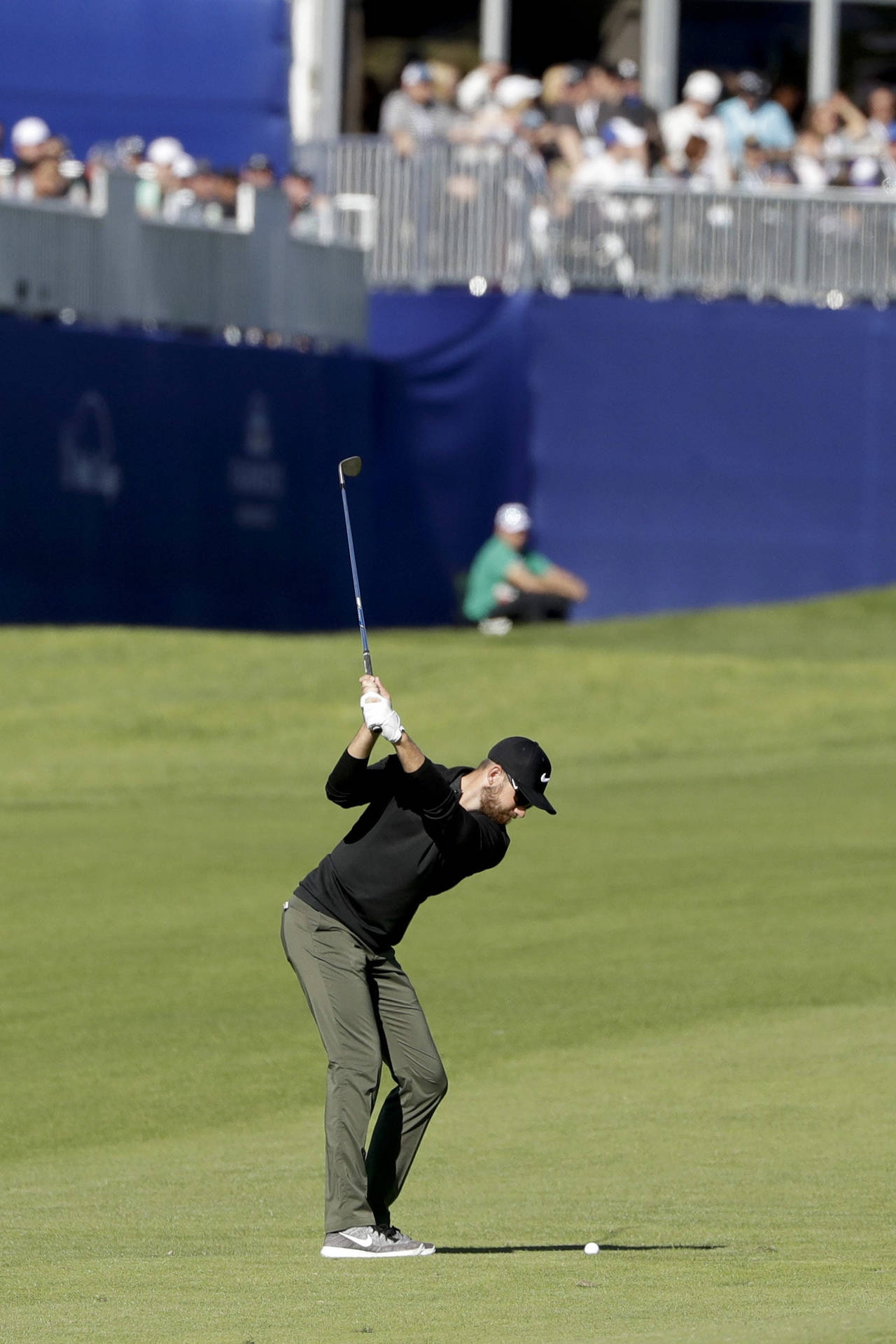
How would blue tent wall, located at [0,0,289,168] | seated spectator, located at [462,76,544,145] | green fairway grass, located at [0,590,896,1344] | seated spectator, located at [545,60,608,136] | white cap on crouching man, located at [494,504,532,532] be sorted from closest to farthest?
1. green fairway grass, located at [0,590,896,1344]
2. white cap on crouching man, located at [494,504,532,532]
3. seated spectator, located at [462,76,544,145]
4. seated spectator, located at [545,60,608,136]
5. blue tent wall, located at [0,0,289,168]

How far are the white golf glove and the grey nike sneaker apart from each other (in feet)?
5.02

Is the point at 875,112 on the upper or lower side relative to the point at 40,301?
upper

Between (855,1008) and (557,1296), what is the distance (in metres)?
5.43

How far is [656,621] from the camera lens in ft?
86.3

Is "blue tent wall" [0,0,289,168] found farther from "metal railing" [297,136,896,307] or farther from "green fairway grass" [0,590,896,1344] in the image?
"green fairway grass" [0,590,896,1344]

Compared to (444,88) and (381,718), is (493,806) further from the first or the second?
(444,88)

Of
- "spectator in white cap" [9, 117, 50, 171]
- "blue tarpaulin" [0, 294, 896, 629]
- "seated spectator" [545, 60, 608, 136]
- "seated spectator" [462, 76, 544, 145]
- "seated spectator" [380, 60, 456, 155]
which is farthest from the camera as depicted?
"seated spectator" [380, 60, 456, 155]

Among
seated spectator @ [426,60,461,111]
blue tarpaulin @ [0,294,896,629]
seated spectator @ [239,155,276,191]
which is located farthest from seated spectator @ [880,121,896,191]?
seated spectator @ [239,155,276,191]

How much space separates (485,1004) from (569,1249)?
434cm

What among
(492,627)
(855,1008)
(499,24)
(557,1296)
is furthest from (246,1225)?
(499,24)

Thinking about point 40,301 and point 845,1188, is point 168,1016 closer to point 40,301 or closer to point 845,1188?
point 845,1188

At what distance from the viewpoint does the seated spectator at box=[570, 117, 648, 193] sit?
87.8 feet

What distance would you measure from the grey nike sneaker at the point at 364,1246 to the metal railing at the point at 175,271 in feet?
47.4

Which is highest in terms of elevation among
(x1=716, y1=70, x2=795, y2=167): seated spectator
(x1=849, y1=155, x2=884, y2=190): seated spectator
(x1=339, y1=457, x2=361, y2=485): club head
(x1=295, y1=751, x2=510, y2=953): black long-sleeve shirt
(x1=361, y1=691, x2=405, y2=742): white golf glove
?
(x1=716, y1=70, x2=795, y2=167): seated spectator
